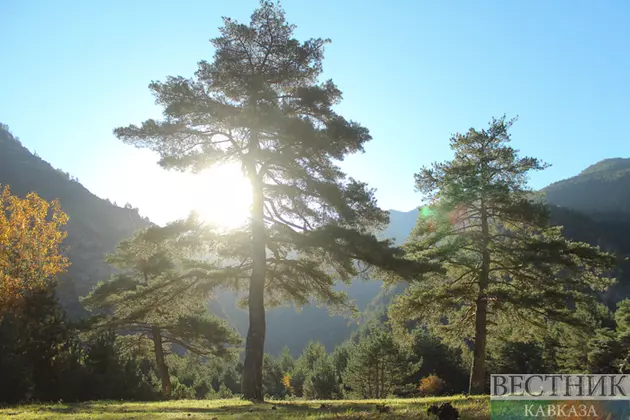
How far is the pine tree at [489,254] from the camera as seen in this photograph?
51.8ft

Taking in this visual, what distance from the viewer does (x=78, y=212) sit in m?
122

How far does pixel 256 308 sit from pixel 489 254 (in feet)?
34.7

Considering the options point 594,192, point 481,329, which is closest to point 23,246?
point 481,329

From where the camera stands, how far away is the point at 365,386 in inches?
1964

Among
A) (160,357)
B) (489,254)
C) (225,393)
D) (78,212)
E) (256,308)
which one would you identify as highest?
(78,212)

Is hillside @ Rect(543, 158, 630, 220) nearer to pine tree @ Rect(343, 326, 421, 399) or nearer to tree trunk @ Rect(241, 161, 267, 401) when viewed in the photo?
pine tree @ Rect(343, 326, 421, 399)

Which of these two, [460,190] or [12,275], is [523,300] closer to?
[460,190]

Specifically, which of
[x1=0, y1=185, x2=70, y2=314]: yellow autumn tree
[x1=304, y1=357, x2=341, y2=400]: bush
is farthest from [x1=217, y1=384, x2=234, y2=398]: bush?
[x1=0, y1=185, x2=70, y2=314]: yellow autumn tree

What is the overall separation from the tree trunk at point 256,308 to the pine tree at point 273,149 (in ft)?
0.11

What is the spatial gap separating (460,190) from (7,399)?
18.1 meters

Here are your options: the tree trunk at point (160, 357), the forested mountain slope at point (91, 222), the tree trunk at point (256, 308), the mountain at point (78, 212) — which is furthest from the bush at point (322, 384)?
the mountain at point (78, 212)

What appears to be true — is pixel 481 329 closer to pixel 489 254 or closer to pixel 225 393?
pixel 489 254

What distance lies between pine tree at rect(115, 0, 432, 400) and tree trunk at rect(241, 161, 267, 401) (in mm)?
35

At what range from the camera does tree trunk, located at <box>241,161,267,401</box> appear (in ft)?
42.0
